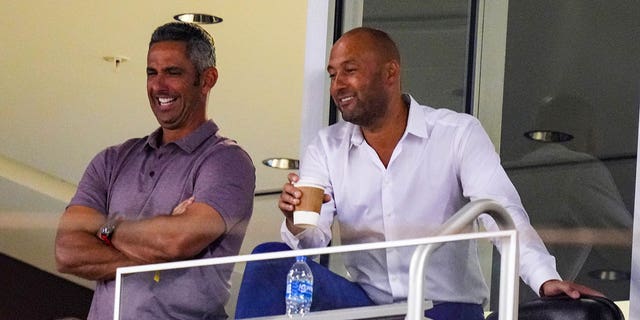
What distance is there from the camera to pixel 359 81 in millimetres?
3408

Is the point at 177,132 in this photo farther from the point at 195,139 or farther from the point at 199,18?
the point at 199,18

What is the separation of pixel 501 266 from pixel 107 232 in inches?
54.4

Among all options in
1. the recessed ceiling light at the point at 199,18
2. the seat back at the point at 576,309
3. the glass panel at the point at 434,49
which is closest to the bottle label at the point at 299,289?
the seat back at the point at 576,309

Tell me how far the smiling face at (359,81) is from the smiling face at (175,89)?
36 centimetres

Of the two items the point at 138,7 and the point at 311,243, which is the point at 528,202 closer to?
the point at 311,243

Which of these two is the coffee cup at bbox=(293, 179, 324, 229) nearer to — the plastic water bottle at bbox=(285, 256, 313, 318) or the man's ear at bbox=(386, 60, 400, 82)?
the plastic water bottle at bbox=(285, 256, 313, 318)

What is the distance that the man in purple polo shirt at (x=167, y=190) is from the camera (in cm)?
320

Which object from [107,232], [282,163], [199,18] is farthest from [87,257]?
[282,163]

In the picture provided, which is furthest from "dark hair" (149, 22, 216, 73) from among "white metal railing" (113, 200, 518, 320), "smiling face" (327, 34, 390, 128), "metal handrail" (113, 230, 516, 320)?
"white metal railing" (113, 200, 518, 320)

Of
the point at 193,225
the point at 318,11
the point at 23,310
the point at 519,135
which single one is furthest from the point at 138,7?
the point at 23,310

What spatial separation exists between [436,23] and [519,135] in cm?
51

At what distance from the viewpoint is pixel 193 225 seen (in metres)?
3.17

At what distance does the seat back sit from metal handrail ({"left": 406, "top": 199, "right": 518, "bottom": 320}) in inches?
14.3

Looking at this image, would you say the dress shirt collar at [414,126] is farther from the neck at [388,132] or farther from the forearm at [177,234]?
the forearm at [177,234]
